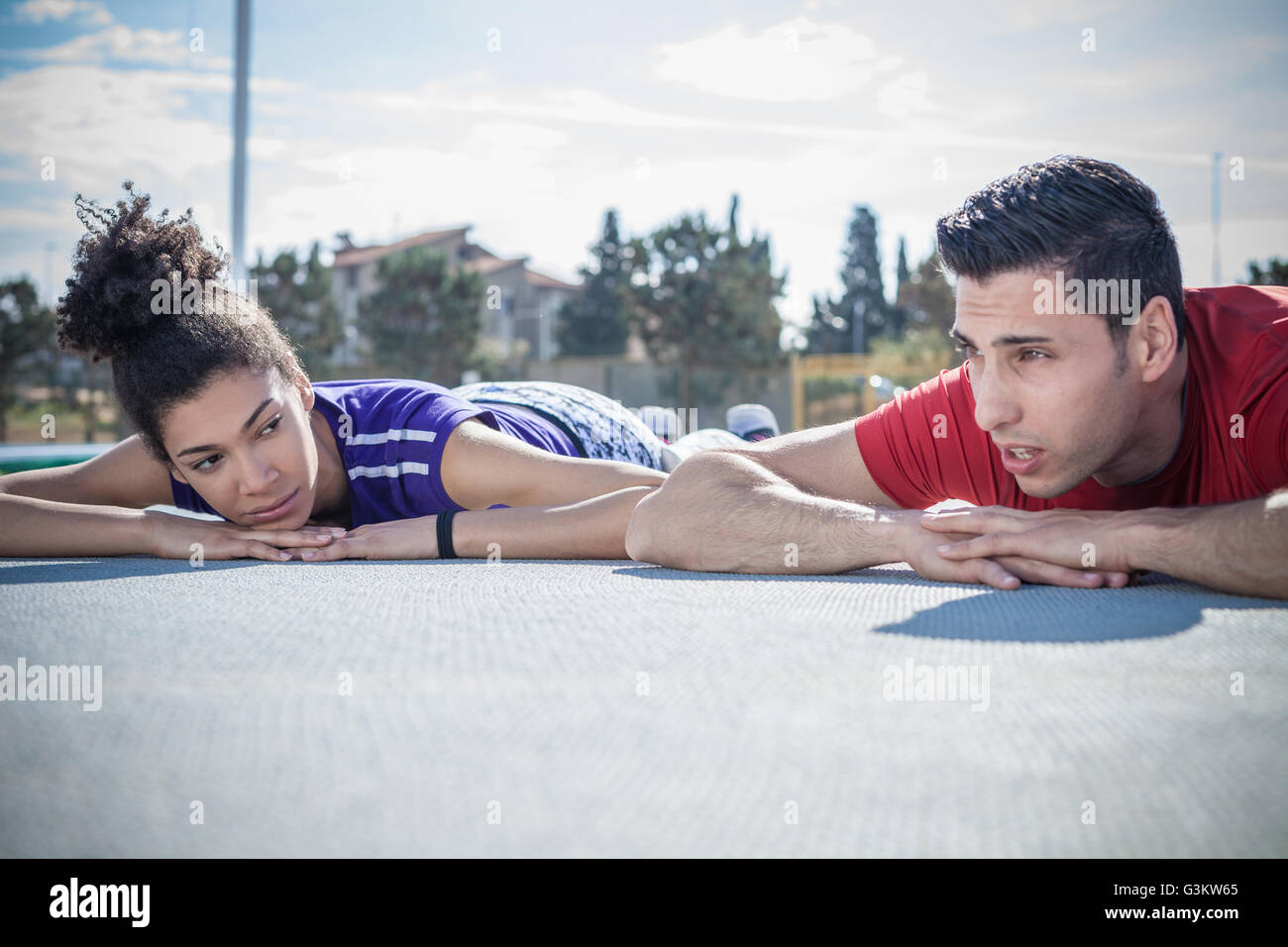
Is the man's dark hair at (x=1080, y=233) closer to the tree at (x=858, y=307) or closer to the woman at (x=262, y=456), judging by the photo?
the woman at (x=262, y=456)

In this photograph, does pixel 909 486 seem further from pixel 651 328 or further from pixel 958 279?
pixel 651 328

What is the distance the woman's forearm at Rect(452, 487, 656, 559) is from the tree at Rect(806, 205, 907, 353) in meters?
45.9

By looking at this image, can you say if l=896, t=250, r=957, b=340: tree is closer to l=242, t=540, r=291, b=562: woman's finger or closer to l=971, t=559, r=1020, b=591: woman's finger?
l=242, t=540, r=291, b=562: woman's finger

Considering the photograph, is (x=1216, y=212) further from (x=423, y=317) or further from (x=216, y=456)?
(x=216, y=456)

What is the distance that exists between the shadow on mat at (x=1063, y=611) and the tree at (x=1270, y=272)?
1664 cm

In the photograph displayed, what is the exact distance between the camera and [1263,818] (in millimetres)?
697

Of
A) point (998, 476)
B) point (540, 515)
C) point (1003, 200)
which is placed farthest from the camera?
point (540, 515)

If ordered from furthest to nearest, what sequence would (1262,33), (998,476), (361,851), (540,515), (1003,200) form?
(1262,33) < (540,515) < (998,476) < (1003,200) < (361,851)

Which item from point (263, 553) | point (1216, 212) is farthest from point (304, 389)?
point (1216, 212)

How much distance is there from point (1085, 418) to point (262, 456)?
1.85m

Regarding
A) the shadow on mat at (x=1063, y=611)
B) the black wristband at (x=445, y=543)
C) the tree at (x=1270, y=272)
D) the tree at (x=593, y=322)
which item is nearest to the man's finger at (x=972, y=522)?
the shadow on mat at (x=1063, y=611)

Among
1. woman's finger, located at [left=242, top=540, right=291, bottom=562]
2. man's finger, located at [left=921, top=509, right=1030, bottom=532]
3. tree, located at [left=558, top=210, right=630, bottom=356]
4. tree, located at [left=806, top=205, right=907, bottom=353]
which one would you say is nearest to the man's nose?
man's finger, located at [left=921, top=509, right=1030, bottom=532]
